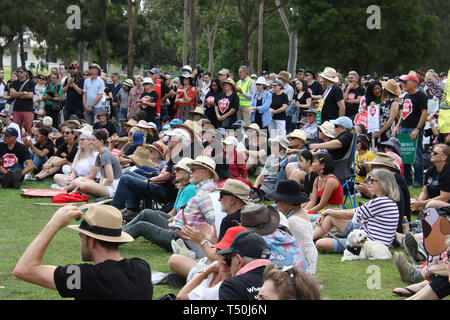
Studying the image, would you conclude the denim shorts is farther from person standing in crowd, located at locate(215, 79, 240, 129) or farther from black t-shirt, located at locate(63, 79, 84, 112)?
black t-shirt, located at locate(63, 79, 84, 112)

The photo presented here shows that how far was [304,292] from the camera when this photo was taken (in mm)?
3816

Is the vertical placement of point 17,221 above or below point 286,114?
below

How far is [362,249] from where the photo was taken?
7.85 m

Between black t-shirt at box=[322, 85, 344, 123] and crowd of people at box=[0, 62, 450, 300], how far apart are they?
26mm

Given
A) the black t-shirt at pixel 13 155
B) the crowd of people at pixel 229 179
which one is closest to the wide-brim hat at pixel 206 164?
→ the crowd of people at pixel 229 179

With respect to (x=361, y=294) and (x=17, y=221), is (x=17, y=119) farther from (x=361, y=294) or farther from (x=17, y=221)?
(x=361, y=294)

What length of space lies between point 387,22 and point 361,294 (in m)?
34.1

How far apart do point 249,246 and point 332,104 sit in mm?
8041

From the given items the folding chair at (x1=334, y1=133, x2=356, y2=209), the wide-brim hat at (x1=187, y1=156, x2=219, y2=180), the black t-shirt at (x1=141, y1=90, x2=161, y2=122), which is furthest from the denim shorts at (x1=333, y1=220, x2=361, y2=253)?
the black t-shirt at (x1=141, y1=90, x2=161, y2=122)

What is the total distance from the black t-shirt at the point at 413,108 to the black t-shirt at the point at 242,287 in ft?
28.7

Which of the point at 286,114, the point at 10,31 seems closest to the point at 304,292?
the point at 286,114

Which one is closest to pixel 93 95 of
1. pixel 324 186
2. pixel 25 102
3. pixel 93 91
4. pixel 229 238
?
pixel 93 91

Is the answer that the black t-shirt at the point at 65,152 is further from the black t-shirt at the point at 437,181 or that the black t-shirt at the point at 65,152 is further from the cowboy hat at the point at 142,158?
the black t-shirt at the point at 437,181

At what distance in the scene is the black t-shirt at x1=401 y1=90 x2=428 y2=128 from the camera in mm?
12445
